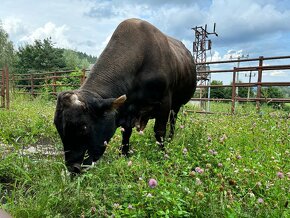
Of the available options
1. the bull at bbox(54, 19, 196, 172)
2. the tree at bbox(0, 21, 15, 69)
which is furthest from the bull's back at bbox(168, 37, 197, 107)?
the tree at bbox(0, 21, 15, 69)

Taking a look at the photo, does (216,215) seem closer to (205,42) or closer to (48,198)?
(48,198)

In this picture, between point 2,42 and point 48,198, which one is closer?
point 48,198

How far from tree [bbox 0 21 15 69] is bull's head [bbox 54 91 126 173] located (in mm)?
41712

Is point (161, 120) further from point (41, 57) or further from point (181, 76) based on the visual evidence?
point (41, 57)

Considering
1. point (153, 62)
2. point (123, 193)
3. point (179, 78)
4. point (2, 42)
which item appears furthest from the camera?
point (2, 42)

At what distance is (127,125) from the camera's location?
3.98 m

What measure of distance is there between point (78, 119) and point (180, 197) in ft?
4.15

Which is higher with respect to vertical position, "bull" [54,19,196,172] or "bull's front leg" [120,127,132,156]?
"bull" [54,19,196,172]

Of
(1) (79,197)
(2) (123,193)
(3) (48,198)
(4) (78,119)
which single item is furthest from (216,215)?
(4) (78,119)

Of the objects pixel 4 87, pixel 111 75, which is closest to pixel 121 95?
pixel 111 75

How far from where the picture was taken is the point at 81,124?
2838 millimetres

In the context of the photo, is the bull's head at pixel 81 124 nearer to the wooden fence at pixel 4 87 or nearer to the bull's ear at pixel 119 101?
the bull's ear at pixel 119 101

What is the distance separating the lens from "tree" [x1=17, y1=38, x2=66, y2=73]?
1331 inches

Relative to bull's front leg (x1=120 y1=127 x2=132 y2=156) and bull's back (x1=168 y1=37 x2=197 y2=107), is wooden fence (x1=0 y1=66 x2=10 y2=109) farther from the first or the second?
bull's front leg (x1=120 y1=127 x2=132 y2=156)
